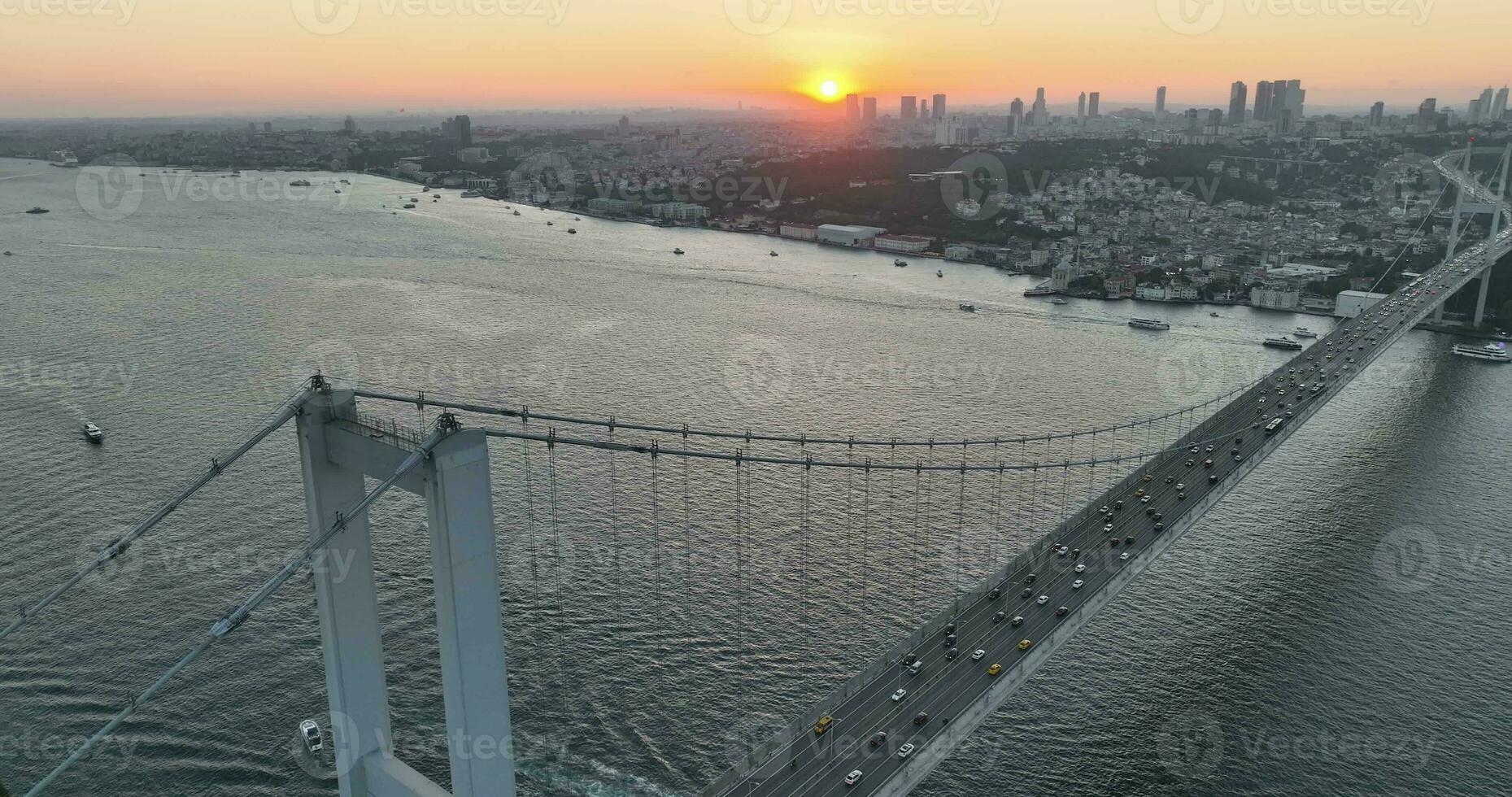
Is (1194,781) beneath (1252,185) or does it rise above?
beneath

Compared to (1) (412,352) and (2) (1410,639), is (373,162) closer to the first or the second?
(1) (412,352)

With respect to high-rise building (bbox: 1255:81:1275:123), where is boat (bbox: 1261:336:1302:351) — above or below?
below

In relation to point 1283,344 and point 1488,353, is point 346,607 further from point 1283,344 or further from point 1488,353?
point 1488,353

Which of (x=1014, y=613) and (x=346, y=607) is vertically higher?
(x=346, y=607)

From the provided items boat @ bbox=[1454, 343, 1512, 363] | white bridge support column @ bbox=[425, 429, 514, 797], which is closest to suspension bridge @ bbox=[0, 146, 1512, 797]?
white bridge support column @ bbox=[425, 429, 514, 797]

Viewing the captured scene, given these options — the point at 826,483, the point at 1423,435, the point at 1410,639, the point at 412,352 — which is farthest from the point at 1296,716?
the point at 412,352

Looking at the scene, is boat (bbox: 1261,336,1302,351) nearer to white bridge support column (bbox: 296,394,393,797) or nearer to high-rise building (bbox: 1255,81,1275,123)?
white bridge support column (bbox: 296,394,393,797)

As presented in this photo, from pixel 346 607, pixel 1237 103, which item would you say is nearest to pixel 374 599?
pixel 346 607
